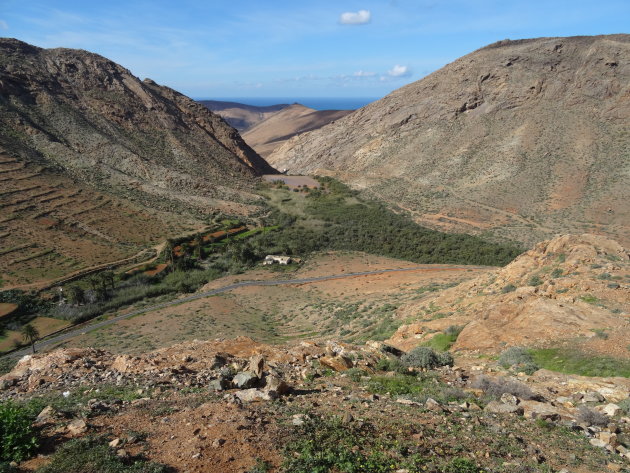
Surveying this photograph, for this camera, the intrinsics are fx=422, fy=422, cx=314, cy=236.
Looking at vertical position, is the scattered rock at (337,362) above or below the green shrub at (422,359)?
above

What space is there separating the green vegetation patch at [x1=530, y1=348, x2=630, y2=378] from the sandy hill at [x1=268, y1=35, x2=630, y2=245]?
40.5 m

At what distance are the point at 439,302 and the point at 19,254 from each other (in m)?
39.4

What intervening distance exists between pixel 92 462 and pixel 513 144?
74783 mm

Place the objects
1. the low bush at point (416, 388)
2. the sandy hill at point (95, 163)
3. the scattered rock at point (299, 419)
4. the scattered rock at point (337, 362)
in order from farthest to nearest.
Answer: the sandy hill at point (95, 163) → the scattered rock at point (337, 362) → the low bush at point (416, 388) → the scattered rock at point (299, 419)

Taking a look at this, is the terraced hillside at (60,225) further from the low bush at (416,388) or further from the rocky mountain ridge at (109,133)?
the low bush at (416,388)

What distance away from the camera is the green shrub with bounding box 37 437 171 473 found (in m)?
6.03

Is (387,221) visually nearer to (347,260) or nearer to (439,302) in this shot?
(347,260)

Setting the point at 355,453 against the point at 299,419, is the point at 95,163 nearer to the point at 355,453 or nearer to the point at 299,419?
the point at 299,419


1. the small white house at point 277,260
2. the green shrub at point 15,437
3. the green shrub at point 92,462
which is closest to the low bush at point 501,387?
the green shrub at point 92,462

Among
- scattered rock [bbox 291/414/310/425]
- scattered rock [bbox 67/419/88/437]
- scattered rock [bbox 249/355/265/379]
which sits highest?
scattered rock [bbox 67/419/88/437]

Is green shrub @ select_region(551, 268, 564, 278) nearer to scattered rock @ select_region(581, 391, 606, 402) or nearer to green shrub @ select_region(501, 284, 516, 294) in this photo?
green shrub @ select_region(501, 284, 516, 294)

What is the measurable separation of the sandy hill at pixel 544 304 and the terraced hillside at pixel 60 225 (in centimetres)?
3491

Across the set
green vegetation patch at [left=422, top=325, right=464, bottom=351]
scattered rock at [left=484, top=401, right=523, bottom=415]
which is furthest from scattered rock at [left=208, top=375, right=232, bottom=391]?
green vegetation patch at [left=422, top=325, right=464, bottom=351]

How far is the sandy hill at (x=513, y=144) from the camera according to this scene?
56.1 m
